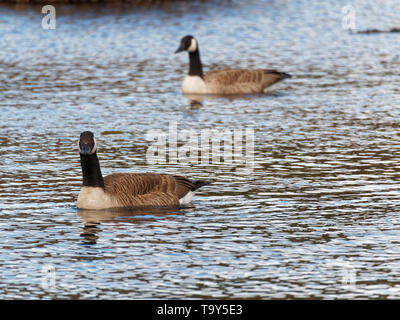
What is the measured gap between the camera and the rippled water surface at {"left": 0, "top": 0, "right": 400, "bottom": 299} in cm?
1225

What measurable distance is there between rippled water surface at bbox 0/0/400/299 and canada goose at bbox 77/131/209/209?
218 mm

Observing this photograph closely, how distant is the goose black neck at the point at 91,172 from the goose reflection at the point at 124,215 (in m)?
0.45

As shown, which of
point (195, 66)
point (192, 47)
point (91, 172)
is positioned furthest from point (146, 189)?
point (192, 47)

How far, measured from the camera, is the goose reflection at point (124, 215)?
49.1 feet

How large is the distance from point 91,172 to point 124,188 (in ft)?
2.00

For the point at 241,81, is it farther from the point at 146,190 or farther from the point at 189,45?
the point at 146,190

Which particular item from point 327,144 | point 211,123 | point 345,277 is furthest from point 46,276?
point 211,123

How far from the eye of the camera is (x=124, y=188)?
15.8 metres

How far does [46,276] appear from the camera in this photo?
12234mm

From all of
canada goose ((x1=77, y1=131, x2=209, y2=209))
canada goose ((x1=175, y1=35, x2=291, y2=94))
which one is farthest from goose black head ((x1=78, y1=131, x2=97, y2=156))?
canada goose ((x1=175, y1=35, x2=291, y2=94))

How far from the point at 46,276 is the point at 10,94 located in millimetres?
15564

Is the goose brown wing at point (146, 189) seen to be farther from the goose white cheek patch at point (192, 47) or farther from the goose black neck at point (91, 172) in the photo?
the goose white cheek patch at point (192, 47)
